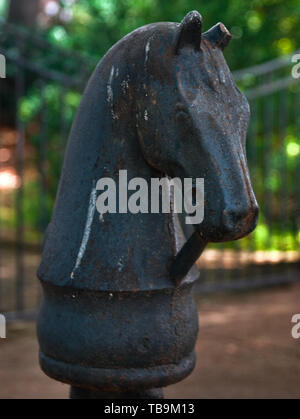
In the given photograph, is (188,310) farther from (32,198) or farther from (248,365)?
(32,198)

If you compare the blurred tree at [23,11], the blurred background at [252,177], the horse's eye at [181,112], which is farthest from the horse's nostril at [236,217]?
the blurred tree at [23,11]

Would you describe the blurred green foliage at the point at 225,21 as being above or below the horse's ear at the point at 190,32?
above

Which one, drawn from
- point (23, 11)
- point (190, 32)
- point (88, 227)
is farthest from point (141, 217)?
point (23, 11)

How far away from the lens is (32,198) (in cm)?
920

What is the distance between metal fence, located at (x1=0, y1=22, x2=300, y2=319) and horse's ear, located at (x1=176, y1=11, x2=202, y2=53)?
2899mm

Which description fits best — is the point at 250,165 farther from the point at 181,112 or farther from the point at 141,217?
the point at 181,112

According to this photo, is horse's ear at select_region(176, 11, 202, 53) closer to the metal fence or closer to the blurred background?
the blurred background

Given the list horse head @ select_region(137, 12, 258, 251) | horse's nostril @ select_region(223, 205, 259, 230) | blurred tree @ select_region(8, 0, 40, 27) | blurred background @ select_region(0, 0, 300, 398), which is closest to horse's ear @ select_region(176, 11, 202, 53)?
horse head @ select_region(137, 12, 258, 251)

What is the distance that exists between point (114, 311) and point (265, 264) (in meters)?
4.92

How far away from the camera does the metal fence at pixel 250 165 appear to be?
17.0 ft

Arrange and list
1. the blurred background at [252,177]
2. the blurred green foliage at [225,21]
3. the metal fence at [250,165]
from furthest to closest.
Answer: the blurred green foliage at [225,21] < the metal fence at [250,165] < the blurred background at [252,177]

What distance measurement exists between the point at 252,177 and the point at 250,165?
2.89 ft

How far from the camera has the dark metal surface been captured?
1.32 metres

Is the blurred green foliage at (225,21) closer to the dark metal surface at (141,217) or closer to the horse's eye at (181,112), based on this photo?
the dark metal surface at (141,217)
